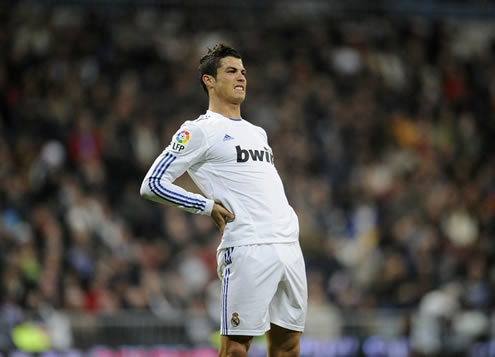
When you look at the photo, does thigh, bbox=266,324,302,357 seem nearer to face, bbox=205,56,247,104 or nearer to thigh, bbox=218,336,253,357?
thigh, bbox=218,336,253,357

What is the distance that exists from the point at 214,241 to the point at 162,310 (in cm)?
155

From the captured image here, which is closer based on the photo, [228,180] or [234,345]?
[234,345]

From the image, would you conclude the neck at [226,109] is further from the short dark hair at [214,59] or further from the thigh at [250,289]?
the thigh at [250,289]

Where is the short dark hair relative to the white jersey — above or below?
above

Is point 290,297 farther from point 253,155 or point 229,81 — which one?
point 229,81

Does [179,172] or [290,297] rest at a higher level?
[179,172]

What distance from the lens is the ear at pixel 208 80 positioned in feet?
20.2

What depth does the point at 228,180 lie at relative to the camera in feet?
19.8

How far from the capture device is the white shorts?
5848mm

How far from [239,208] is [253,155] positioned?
1.17ft

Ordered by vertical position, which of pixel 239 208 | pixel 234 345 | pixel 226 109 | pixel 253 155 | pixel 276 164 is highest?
pixel 276 164

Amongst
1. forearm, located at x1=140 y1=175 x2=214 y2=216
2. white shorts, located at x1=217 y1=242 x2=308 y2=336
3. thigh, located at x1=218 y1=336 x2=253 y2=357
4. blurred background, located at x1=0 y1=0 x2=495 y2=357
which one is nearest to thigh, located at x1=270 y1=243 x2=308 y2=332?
white shorts, located at x1=217 y1=242 x2=308 y2=336

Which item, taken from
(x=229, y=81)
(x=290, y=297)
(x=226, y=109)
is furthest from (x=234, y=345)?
(x=229, y=81)

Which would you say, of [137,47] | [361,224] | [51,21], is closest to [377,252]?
[361,224]
